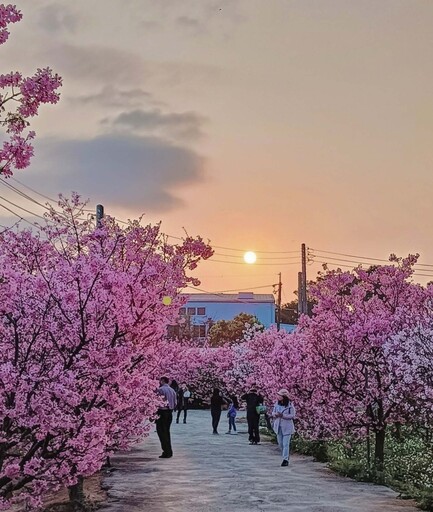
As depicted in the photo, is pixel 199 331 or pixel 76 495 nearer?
pixel 76 495

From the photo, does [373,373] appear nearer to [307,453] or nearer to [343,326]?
[343,326]

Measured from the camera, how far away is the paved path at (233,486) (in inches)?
424

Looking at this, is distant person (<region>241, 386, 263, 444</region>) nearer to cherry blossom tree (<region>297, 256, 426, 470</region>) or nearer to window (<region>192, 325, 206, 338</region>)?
cherry blossom tree (<region>297, 256, 426, 470</region>)

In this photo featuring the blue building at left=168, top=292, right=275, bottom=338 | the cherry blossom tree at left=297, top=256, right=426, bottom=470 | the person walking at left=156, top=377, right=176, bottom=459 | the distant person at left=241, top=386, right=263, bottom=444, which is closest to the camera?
the cherry blossom tree at left=297, top=256, right=426, bottom=470

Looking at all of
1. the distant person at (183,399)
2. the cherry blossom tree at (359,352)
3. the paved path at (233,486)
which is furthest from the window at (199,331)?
the cherry blossom tree at (359,352)

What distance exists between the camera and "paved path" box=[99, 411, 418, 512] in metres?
10.8

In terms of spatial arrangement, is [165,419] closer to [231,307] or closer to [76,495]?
[76,495]

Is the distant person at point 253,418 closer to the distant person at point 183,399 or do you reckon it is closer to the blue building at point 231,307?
the distant person at point 183,399

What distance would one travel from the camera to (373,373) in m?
14.6

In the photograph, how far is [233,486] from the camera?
41.5ft

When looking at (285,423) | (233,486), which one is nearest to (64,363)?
(233,486)

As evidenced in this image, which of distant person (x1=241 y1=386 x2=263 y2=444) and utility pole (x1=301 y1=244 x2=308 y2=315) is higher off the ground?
utility pole (x1=301 y1=244 x2=308 y2=315)

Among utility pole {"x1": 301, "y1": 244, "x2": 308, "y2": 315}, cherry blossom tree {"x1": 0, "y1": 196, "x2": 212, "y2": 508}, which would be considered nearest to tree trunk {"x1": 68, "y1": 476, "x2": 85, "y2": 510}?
cherry blossom tree {"x1": 0, "y1": 196, "x2": 212, "y2": 508}

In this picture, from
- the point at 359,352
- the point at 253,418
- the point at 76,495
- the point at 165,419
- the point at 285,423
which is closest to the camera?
the point at 76,495
